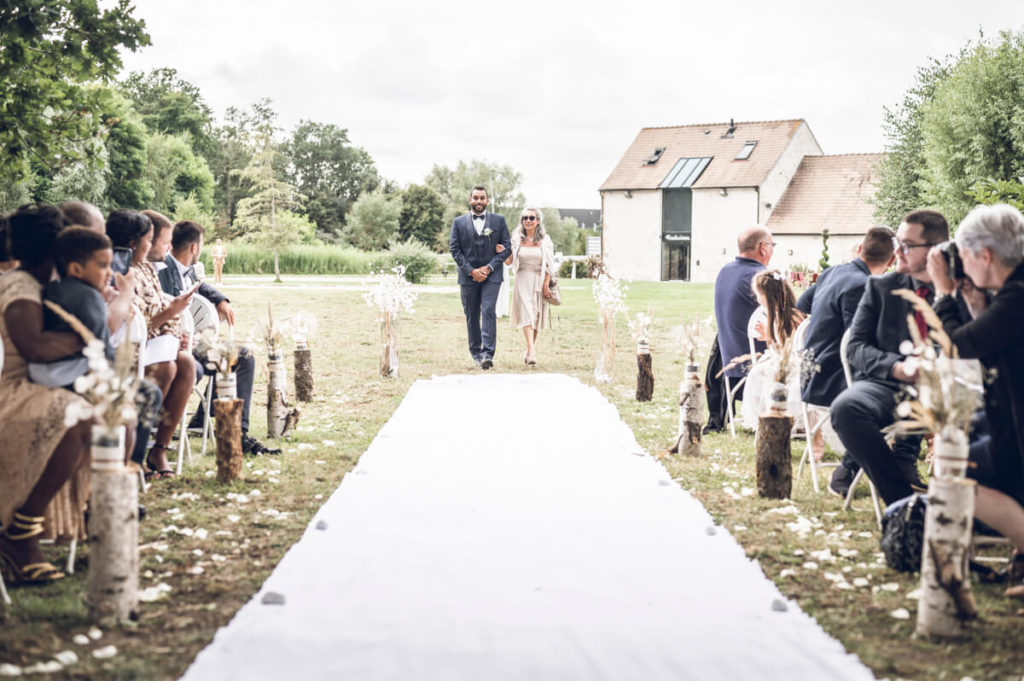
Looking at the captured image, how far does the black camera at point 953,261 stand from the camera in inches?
150

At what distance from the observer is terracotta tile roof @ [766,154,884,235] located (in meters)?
41.5

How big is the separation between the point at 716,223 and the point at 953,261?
41595 mm

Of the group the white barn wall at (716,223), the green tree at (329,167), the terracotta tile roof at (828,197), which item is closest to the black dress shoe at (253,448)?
the terracotta tile roof at (828,197)

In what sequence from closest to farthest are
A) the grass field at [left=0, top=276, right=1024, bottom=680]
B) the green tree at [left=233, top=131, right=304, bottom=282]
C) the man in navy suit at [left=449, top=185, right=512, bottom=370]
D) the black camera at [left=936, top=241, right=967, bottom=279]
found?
1. the grass field at [left=0, top=276, right=1024, bottom=680]
2. the black camera at [left=936, top=241, right=967, bottom=279]
3. the man in navy suit at [left=449, top=185, right=512, bottom=370]
4. the green tree at [left=233, top=131, right=304, bottom=282]

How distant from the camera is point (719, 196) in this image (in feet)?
145

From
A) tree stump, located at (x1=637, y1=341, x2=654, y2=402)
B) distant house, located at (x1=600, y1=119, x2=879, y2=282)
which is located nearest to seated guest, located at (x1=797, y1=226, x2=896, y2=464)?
tree stump, located at (x1=637, y1=341, x2=654, y2=402)

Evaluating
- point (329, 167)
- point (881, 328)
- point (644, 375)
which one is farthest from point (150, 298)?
point (329, 167)

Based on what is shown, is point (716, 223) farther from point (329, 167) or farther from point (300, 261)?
point (329, 167)

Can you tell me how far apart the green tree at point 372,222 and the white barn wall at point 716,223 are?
28997mm

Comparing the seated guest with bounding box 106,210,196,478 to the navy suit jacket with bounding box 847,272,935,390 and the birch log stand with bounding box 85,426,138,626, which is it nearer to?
the birch log stand with bounding box 85,426,138,626

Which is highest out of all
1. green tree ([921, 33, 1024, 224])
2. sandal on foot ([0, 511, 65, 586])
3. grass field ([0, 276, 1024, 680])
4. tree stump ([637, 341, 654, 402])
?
green tree ([921, 33, 1024, 224])

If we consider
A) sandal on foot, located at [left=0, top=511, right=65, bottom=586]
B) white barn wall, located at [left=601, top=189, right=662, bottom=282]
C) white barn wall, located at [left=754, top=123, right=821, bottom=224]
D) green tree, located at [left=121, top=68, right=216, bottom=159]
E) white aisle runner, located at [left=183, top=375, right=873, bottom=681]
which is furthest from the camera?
green tree, located at [left=121, top=68, right=216, bottom=159]

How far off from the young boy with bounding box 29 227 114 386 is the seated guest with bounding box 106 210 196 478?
1.36 meters

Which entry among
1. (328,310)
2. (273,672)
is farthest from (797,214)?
(273,672)
